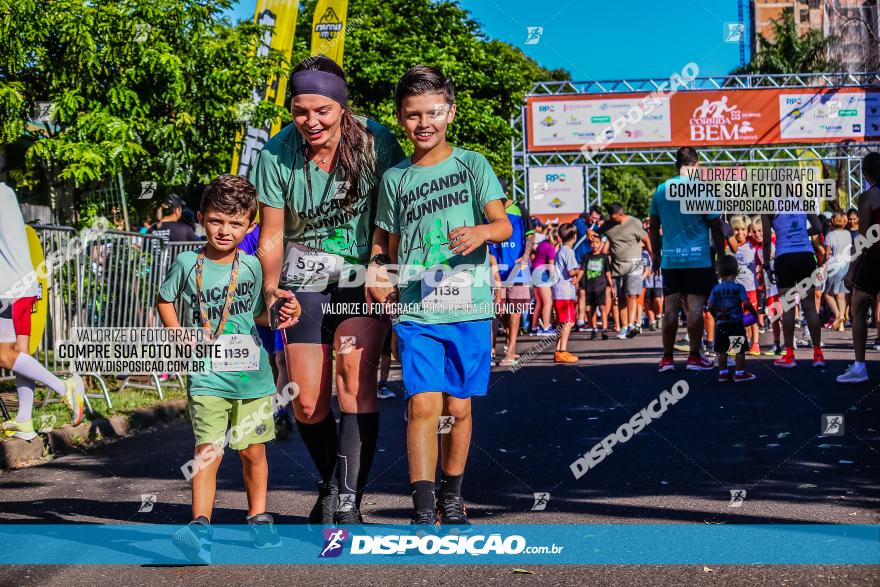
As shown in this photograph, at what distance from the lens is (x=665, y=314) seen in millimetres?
11492

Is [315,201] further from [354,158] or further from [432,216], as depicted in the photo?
[432,216]

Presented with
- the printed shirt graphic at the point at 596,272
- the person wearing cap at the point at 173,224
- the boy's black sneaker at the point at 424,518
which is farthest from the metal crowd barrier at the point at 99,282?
the printed shirt graphic at the point at 596,272

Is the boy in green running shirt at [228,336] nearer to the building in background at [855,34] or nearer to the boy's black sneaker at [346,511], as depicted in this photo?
the boy's black sneaker at [346,511]

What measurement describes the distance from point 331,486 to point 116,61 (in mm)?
7774

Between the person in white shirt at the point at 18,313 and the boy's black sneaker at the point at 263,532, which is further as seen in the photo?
the person in white shirt at the point at 18,313

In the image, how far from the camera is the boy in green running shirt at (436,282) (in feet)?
14.7

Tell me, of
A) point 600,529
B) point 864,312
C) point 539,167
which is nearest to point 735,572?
point 600,529

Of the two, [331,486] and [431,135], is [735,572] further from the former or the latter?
[431,135]

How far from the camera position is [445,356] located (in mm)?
4605

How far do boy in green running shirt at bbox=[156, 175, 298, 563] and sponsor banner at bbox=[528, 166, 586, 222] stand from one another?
3758cm

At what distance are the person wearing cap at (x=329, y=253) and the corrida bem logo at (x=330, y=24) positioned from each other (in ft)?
36.8

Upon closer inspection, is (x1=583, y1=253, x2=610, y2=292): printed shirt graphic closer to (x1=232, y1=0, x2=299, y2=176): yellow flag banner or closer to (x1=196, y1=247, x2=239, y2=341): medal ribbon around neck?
(x1=232, y1=0, x2=299, y2=176): yellow flag banner

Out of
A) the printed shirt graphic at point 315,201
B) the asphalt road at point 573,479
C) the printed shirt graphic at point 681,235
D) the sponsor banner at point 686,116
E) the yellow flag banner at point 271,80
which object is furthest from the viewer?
the sponsor banner at point 686,116

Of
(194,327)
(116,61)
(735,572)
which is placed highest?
(116,61)
